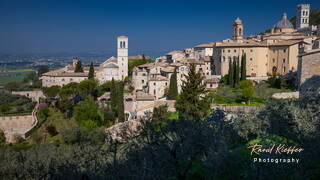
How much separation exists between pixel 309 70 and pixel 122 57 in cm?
2944

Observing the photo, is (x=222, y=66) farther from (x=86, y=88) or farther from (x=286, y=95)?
(x=86, y=88)

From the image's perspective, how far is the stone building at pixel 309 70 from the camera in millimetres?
24344

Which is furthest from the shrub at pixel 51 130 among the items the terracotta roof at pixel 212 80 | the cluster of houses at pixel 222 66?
the terracotta roof at pixel 212 80

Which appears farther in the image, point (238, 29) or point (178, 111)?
point (238, 29)

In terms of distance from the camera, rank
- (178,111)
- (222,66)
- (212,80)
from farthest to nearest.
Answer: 1. (222,66)
2. (212,80)
3. (178,111)

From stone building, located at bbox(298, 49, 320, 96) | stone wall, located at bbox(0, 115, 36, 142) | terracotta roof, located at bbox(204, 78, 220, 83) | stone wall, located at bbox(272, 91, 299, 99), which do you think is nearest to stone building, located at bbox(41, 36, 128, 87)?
stone wall, located at bbox(0, 115, 36, 142)

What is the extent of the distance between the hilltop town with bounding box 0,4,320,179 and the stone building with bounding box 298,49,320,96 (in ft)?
0.31

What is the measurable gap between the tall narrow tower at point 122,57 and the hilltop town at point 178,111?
161 millimetres

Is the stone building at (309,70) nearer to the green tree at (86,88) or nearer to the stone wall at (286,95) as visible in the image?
the stone wall at (286,95)

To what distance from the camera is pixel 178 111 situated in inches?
925

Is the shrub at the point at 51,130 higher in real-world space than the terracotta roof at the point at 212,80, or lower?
lower

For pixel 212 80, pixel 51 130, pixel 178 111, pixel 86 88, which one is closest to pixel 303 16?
pixel 212 80

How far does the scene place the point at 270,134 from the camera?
9.96 m

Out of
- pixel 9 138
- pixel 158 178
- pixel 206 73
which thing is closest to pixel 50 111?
pixel 9 138
